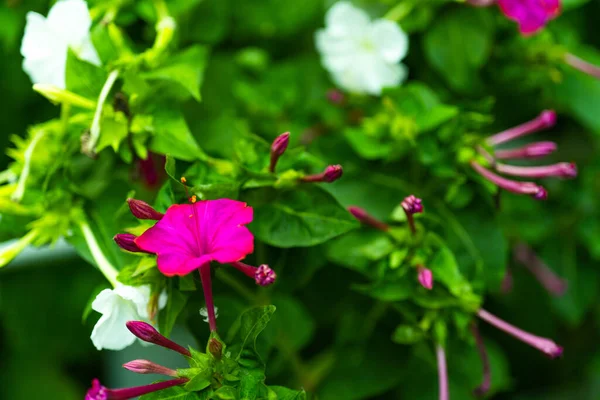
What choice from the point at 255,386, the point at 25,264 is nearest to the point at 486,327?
the point at 255,386

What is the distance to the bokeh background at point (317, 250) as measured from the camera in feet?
2.64

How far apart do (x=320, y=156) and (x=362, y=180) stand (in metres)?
0.06

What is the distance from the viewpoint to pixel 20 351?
1.20 metres

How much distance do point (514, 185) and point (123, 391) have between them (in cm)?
42

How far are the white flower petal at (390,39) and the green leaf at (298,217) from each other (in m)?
0.26

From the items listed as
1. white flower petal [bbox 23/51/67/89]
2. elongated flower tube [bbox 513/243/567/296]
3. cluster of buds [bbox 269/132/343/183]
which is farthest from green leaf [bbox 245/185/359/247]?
elongated flower tube [bbox 513/243/567/296]

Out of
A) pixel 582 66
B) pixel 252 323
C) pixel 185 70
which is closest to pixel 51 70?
pixel 185 70

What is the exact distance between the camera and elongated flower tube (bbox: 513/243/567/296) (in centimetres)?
100

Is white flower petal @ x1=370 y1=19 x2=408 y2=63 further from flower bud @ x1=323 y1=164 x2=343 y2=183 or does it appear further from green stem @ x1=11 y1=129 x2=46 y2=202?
green stem @ x1=11 y1=129 x2=46 y2=202

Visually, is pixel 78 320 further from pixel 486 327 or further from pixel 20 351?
pixel 486 327

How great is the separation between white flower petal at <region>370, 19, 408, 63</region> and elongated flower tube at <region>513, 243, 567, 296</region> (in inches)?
14.8

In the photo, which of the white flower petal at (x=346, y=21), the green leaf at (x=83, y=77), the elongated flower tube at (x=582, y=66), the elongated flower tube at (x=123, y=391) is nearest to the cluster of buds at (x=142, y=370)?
the elongated flower tube at (x=123, y=391)

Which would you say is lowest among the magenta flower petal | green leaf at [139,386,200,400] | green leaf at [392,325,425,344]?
green leaf at [392,325,425,344]

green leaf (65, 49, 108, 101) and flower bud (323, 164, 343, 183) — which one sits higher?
green leaf (65, 49, 108, 101)
